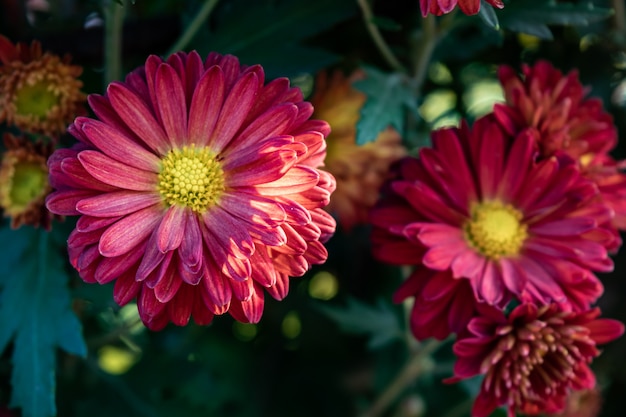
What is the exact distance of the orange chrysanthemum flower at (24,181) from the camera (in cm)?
82

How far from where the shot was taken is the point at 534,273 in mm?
844

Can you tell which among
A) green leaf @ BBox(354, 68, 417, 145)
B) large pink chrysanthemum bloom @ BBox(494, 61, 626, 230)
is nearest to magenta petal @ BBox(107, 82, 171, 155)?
green leaf @ BBox(354, 68, 417, 145)

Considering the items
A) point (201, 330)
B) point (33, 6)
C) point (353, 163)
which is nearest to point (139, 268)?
point (353, 163)

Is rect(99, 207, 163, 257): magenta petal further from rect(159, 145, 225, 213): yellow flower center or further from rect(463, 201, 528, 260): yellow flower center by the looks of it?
rect(463, 201, 528, 260): yellow flower center

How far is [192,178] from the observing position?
764 millimetres

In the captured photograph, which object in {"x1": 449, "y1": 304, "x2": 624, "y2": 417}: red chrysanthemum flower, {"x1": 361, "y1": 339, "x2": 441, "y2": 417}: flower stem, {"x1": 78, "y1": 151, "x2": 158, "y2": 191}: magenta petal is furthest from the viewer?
{"x1": 361, "y1": 339, "x2": 441, "y2": 417}: flower stem

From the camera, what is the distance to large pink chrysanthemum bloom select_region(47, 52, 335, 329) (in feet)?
2.19

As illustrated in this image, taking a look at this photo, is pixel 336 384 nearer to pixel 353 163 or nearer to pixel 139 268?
pixel 353 163

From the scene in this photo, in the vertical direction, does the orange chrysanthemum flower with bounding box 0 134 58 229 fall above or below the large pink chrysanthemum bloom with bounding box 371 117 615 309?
above

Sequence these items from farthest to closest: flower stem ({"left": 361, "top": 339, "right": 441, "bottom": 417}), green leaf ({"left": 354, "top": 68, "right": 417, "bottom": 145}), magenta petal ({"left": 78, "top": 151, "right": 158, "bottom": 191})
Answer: flower stem ({"left": 361, "top": 339, "right": 441, "bottom": 417}) < green leaf ({"left": 354, "top": 68, "right": 417, "bottom": 145}) < magenta petal ({"left": 78, "top": 151, "right": 158, "bottom": 191})

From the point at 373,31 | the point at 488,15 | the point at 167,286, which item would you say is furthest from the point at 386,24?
the point at 167,286

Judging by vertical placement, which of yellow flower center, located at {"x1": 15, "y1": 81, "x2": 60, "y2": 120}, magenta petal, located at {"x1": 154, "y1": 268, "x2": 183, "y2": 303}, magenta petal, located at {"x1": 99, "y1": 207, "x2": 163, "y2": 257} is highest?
yellow flower center, located at {"x1": 15, "y1": 81, "x2": 60, "y2": 120}

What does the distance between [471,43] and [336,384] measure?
63 centimetres

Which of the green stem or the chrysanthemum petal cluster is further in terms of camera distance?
the green stem
